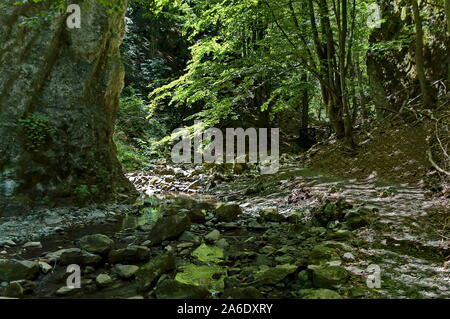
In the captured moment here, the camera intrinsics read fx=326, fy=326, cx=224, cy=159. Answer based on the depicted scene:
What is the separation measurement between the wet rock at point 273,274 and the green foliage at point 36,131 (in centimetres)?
474

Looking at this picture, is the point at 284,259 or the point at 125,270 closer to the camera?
the point at 125,270

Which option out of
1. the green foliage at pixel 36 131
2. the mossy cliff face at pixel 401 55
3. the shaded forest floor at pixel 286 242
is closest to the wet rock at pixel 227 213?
the shaded forest floor at pixel 286 242

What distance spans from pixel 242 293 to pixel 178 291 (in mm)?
499

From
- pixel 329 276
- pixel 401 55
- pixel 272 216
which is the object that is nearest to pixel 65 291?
pixel 329 276

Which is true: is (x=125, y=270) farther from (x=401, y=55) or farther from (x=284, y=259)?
(x=401, y=55)

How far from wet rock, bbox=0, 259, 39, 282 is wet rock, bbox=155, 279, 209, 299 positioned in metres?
1.26

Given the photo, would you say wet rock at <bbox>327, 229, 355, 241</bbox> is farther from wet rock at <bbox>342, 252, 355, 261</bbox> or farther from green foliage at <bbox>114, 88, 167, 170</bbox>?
green foliage at <bbox>114, 88, 167, 170</bbox>

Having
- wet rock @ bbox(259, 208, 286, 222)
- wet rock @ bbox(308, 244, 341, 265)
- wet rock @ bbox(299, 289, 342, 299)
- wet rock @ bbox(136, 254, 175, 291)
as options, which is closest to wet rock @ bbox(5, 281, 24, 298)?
wet rock @ bbox(136, 254, 175, 291)

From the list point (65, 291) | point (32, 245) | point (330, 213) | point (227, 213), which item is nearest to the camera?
point (65, 291)

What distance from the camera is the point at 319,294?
8.07ft

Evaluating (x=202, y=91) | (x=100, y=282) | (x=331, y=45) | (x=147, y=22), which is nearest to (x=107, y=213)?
(x=100, y=282)

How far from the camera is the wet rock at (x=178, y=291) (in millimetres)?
2477

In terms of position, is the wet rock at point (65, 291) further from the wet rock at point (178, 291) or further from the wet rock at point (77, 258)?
the wet rock at point (178, 291)
